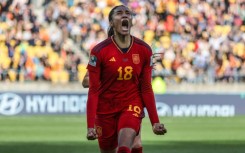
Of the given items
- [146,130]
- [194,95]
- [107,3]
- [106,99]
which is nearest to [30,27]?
[107,3]

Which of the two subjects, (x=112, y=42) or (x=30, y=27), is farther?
(x=30, y=27)

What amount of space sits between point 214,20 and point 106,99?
2115cm

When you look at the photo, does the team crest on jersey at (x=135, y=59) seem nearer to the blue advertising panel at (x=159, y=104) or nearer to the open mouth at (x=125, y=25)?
the open mouth at (x=125, y=25)

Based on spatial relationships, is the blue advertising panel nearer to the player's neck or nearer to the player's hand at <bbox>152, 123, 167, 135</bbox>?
the player's neck

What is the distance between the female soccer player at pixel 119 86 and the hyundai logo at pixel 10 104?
17016 millimetres

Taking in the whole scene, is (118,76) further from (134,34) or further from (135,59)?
(134,34)

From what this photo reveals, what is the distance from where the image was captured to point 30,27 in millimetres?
27312

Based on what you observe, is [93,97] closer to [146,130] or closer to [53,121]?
[146,130]

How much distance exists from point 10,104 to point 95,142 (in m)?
8.59

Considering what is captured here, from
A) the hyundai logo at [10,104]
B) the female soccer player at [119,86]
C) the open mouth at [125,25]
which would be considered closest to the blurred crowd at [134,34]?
the hyundai logo at [10,104]

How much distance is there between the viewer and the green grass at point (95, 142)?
51.3ft

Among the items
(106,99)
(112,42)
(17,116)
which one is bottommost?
(17,116)

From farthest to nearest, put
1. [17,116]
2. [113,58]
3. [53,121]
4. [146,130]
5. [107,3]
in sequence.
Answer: [107,3], [17,116], [53,121], [146,130], [113,58]

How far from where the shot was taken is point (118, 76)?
27.5ft
